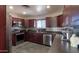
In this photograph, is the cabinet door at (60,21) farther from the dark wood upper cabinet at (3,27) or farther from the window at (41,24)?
the dark wood upper cabinet at (3,27)

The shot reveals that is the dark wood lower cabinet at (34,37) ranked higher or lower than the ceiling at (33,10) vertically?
lower

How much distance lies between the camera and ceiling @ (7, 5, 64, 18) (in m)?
1.88

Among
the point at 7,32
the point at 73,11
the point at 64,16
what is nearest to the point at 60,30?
the point at 64,16

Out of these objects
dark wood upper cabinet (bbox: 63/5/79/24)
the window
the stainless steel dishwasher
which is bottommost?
the stainless steel dishwasher

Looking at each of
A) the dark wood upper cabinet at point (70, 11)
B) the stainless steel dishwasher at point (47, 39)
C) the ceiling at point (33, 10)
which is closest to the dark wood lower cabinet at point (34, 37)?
the stainless steel dishwasher at point (47, 39)

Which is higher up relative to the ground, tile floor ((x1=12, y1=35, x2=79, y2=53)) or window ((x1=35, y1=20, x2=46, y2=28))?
window ((x1=35, y1=20, x2=46, y2=28))

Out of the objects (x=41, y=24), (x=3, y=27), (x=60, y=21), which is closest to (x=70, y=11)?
(x=60, y=21)

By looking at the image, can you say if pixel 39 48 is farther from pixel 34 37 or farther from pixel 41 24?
pixel 41 24

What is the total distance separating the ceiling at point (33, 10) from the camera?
1875 mm

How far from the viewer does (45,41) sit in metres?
1.92

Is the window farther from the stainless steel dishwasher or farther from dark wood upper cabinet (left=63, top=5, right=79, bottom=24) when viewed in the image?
dark wood upper cabinet (left=63, top=5, right=79, bottom=24)

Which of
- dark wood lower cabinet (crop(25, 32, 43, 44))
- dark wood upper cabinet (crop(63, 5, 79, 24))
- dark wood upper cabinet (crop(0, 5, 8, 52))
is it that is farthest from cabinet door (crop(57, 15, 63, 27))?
dark wood upper cabinet (crop(0, 5, 8, 52))

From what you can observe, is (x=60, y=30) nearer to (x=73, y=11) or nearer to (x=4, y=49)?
(x=73, y=11)

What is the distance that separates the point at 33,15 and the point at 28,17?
0.27 ft
